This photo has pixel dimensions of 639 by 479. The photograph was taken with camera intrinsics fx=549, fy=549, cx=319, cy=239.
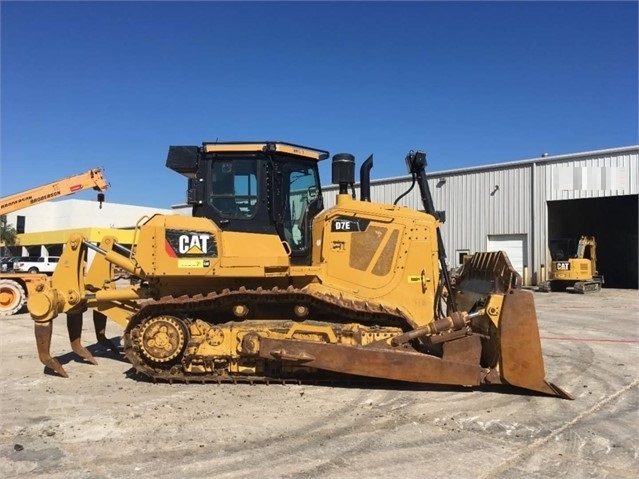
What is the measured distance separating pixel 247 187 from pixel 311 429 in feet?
11.1

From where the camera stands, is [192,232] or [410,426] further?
[192,232]

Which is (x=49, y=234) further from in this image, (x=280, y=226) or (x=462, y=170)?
(x=280, y=226)

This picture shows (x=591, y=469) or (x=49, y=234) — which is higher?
(x=49, y=234)

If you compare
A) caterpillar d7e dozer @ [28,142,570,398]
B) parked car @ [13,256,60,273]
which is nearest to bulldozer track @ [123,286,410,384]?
caterpillar d7e dozer @ [28,142,570,398]

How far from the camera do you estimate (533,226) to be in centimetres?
2664

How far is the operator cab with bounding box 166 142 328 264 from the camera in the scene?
715 cm

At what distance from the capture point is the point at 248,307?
689 centimetres

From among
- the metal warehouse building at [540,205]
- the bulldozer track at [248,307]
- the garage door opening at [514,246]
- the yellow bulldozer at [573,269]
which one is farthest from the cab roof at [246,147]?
the garage door opening at [514,246]

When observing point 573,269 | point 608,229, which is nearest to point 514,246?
point 573,269

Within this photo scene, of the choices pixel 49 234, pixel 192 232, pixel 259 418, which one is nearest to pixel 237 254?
pixel 192 232

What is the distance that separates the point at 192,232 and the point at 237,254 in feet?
1.99

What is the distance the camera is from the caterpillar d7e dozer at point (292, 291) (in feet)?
20.2

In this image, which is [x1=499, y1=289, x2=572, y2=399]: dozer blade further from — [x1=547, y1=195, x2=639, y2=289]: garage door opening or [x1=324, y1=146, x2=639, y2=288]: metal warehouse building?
[x1=547, y1=195, x2=639, y2=289]: garage door opening

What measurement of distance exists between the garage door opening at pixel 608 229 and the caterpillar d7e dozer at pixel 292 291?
2280cm
